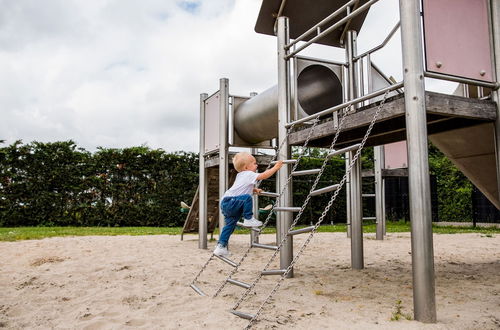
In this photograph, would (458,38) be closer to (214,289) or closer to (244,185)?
(244,185)

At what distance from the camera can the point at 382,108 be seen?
11.7 ft

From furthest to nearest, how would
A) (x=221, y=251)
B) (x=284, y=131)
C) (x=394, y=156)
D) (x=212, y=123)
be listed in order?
(x=394, y=156)
(x=212, y=123)
(x=284, y=131)
(x=221, y=251)

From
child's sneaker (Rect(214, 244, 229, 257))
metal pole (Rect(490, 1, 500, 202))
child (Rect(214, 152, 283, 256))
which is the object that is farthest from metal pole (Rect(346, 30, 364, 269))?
child's sneaker (Rect(214, 244, 229, 257))

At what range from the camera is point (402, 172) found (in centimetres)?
1042

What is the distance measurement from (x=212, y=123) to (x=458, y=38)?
5155 millimetres

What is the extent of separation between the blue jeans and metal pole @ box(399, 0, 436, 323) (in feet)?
5.57

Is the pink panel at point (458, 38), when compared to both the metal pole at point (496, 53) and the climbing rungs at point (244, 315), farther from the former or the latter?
the climbing rungs at point (244, 315)

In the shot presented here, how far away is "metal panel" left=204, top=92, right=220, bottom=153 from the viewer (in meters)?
7.77

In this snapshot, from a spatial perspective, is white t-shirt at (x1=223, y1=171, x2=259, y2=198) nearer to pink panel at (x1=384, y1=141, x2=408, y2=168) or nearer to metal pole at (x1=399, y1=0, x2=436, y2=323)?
metal pole at (x1=399, y1=0, x2=436, y2=323)

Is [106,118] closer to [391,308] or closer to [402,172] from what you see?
[402,172]

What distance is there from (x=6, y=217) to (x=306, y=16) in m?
11.5

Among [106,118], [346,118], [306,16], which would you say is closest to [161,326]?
[346,118]

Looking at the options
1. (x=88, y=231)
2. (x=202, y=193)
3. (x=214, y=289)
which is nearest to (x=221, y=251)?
(x=214, y=289)

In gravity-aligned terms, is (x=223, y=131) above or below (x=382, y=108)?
above
